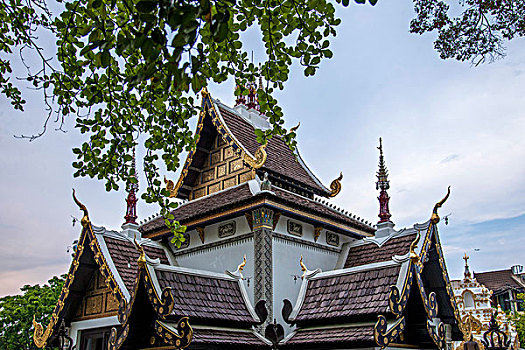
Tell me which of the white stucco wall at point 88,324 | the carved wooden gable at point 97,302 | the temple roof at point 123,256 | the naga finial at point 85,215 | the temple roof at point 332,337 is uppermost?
the naga finial at point 85,215

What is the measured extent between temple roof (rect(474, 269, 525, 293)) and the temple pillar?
33.7 m

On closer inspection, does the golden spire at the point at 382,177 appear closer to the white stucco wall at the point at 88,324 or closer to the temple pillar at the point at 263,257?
the temple pillar at the point at 263,257

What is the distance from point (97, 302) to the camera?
1226cm

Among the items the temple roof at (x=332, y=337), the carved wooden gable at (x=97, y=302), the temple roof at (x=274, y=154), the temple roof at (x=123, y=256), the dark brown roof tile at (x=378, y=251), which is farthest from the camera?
the temple roof at (x=274, y=154)

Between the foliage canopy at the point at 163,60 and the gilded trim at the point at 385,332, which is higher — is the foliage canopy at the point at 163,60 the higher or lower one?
the higher one

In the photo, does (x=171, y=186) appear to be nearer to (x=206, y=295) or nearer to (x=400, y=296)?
(x=206, y=295)

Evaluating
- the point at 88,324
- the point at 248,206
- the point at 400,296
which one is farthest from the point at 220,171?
the point at 400,296

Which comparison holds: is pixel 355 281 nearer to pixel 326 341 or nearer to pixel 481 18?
pixel 326 341

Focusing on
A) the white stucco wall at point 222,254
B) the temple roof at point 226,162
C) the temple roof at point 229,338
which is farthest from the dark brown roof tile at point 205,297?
the temple roof at point 226,162

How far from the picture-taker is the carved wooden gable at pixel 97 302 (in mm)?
11922

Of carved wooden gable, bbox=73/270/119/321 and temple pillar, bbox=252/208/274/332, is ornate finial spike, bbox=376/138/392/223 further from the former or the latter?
carved wooden gable, bbox=73/270/119/321

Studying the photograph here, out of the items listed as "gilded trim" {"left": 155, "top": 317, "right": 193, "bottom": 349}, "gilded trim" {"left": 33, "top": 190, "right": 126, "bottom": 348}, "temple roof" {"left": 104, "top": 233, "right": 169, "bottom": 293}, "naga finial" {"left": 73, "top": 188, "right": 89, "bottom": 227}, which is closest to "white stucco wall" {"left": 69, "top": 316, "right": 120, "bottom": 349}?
"gilded trim" {"left": 33, "top": 190, "right": 126, "bottom": 348}

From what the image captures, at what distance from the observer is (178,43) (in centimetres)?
253

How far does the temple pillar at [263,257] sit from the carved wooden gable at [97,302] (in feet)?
11.2
